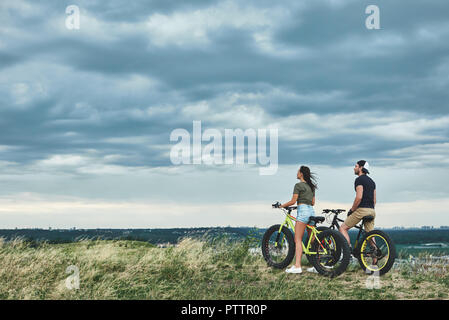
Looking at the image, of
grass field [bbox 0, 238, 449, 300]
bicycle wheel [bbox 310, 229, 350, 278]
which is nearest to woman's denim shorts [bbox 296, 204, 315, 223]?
bicycle wheel [bbox 310, 229, 350, 278]

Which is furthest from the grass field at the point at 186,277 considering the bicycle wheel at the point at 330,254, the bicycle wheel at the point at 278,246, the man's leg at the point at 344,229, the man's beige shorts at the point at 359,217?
the man's beige shorts at the point at 359,217

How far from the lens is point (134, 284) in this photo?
11062mm

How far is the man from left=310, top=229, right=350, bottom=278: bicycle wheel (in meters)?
0.56

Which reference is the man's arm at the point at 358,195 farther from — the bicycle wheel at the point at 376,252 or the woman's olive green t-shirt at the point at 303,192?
the woman's olive green t-shirt at the point at 303,192

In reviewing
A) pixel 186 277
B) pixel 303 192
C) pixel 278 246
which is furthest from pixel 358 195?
pixel 186 277

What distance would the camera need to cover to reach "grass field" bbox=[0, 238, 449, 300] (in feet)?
33.0

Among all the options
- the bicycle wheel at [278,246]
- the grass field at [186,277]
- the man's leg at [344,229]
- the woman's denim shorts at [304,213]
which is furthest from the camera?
the bicycle wheel at [278,246]

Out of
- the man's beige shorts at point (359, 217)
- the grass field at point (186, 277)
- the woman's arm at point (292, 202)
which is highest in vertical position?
→ the woman's arm at point (292, 202)

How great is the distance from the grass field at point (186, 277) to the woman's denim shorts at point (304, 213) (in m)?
1.37

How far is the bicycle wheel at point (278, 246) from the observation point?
40.2ft

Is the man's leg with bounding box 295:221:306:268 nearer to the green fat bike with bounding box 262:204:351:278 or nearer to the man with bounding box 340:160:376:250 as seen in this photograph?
the green fat bike with bounding box 262:204:351:278

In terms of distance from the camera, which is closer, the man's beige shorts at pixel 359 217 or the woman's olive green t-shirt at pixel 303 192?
the woman's olive green t-shirt at pixel 303 192

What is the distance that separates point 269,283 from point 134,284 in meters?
3.13
